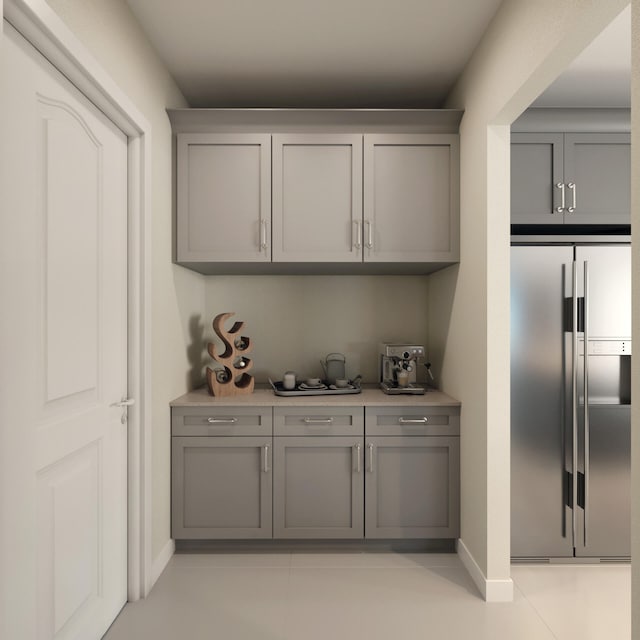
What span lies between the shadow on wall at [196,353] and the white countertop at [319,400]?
0.20 m

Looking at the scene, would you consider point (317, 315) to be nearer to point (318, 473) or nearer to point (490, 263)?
point (318, 473)

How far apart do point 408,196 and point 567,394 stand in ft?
4.51

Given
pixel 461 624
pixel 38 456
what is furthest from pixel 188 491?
pixel 461 624

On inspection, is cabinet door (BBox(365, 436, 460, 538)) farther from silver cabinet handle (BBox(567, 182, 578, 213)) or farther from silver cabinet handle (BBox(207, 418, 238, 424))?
silver cabinet handle (BBox(567, 182, 578, 213))

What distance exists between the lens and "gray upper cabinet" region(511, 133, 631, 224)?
285cm

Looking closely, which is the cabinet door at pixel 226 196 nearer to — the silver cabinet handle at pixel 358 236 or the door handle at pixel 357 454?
the silver cabinet handle at pixel 358 236

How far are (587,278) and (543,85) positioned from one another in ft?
3.73

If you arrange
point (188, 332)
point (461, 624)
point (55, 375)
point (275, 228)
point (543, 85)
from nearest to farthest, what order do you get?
point (55, 375) → point (543, 85) → point (461, 624) → point (275, 228) → point (188, 332)

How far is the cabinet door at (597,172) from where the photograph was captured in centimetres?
286

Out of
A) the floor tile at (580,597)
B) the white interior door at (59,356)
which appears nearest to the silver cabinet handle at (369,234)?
the white interior door at (59,356)

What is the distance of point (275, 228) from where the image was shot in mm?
2914

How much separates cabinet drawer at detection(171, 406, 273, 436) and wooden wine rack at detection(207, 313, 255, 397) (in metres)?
0.21

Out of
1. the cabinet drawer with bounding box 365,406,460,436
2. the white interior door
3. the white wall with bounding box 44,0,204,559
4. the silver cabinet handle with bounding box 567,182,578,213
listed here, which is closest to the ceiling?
the white wall with bounding box 44,0,204,559

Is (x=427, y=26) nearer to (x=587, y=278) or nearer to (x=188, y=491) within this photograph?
(x=587, y=278)
